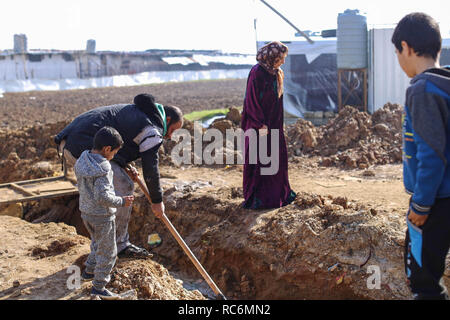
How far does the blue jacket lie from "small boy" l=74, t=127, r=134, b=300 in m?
2.05

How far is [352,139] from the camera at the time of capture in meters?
9.38

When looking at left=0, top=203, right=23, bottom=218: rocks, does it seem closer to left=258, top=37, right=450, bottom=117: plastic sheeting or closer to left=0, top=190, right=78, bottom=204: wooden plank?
left=0, top=190, right=78, bottom=204: wooden plank

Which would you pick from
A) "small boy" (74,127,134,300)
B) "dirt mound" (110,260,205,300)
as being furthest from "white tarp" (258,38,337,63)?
"small boy" (74,127,134,300)

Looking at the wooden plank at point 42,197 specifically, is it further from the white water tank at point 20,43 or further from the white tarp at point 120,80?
the white water tank at point 20,43

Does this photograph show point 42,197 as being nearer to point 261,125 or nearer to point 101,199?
point 261,125

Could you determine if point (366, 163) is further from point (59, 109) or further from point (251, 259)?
point (59, 109)

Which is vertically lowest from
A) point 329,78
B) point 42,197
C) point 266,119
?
point 42,197

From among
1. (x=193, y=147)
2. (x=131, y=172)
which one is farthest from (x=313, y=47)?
(x=131, y=172)

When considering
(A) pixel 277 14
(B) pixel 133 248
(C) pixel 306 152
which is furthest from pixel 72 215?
(A) pixel 277 14

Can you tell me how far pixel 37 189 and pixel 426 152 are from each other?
18.4 feet

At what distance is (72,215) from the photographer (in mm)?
6734

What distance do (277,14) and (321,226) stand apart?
9408 mm

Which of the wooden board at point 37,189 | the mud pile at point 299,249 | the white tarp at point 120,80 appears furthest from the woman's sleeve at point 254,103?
the white tarp at point 120,80

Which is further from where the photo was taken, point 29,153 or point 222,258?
point 29,153
